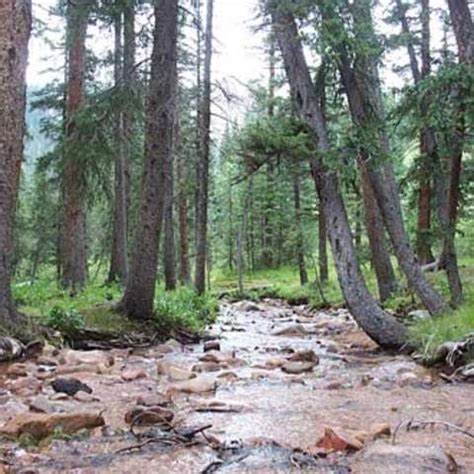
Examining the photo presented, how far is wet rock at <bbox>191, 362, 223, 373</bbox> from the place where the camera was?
671cm

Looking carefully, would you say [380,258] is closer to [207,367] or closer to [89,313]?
[89,313]

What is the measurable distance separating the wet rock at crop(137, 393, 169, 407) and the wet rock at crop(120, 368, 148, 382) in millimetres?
951

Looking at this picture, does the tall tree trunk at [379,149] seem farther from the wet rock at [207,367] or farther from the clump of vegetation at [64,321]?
the clump of vegetation at [64,321]

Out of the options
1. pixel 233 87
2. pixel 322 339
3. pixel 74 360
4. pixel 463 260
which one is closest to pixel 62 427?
pixel 74 360

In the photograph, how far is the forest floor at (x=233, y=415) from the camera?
338 centimetres

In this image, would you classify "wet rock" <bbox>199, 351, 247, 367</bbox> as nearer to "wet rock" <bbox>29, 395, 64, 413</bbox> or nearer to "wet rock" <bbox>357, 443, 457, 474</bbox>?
"wet rock" <bbox>29, 395, 64, 413</bbox>

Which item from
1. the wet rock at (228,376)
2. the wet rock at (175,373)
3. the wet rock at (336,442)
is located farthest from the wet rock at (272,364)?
the wet rock at (336,442)

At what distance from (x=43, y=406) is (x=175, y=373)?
2.02 meters

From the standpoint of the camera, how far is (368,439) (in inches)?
148

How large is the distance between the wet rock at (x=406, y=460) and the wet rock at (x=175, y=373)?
2906mm

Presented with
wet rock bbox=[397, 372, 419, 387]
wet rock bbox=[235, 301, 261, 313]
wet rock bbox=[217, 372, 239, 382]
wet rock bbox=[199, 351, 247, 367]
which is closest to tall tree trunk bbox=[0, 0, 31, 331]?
wet rock bbox=[199, 351, 247, 367]

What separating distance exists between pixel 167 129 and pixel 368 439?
593cm

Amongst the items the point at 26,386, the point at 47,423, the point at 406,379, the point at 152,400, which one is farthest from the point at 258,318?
the point at 47,423

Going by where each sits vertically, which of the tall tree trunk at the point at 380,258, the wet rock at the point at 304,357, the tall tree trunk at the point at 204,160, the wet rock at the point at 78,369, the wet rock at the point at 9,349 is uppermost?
the tall tree trunk at the point at 204,160
